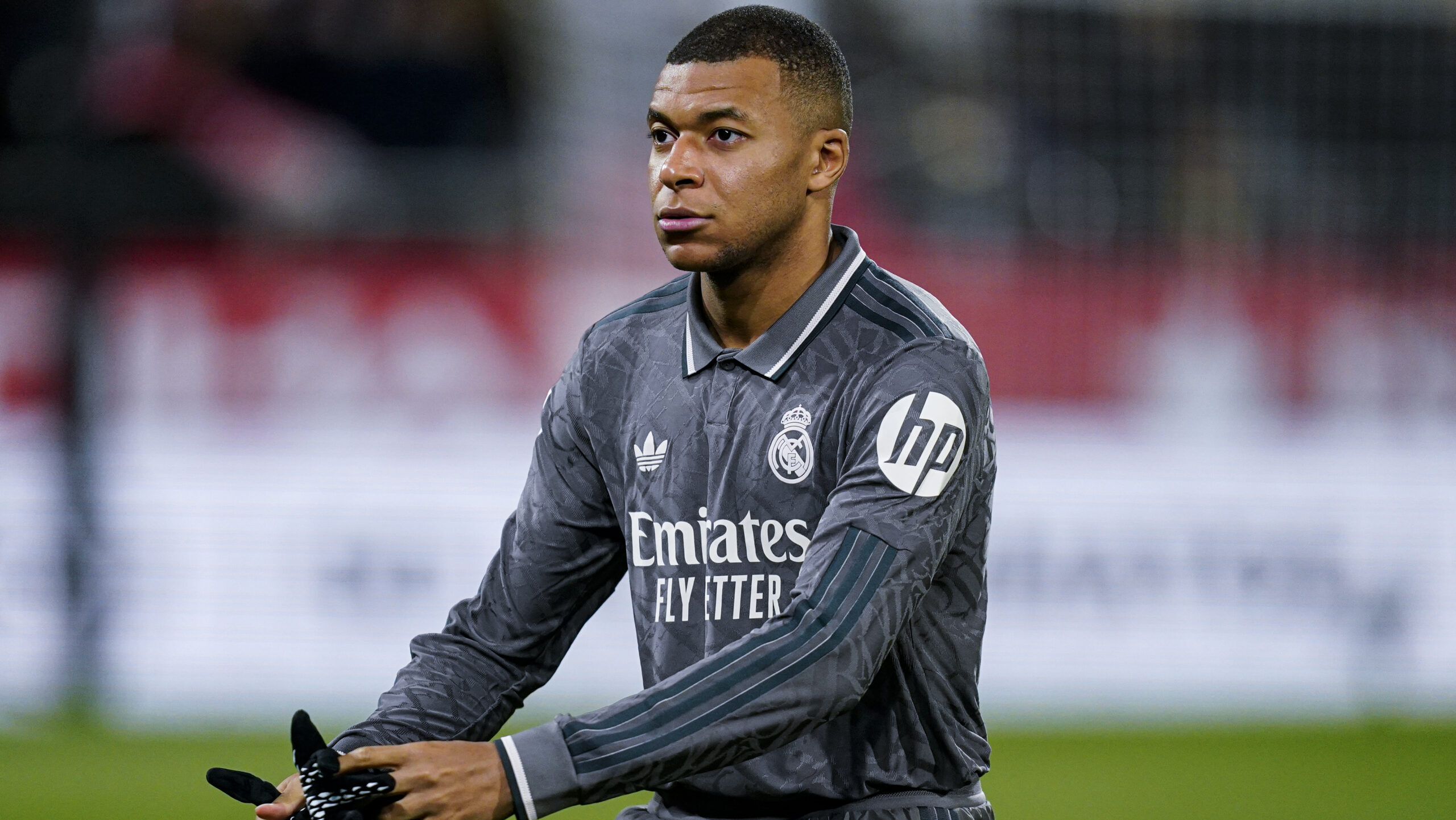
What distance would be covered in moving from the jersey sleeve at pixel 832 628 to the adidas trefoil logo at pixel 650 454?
352mm

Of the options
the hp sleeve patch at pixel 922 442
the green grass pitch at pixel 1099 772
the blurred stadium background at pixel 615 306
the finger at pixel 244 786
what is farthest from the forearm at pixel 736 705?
the blurred stadium background at pixel 615 306

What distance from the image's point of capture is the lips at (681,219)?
2783mm

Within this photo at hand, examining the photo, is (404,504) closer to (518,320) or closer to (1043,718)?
(518,320)

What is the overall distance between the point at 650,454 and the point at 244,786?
0.87m

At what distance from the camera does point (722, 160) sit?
9.11 feet

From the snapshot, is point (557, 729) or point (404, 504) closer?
point (557, 729)

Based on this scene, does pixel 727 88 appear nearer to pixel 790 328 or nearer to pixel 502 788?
pixel 790 328

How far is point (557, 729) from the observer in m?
2.32

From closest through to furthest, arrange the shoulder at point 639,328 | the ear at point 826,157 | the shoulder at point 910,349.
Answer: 1. the shoulder at point 910,349
2. the ear at point 826,157
3. the shoulder at point 639,328

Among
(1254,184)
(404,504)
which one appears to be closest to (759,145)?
(404,504)

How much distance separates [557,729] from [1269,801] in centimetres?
501

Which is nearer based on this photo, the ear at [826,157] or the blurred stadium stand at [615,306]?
the ear at [826,157]

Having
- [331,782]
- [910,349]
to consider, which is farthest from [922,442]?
[331,782]

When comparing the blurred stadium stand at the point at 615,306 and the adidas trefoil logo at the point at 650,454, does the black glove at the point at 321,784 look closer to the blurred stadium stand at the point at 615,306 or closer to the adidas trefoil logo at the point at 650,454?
the adidas trefoil logo at the point at 650,454
